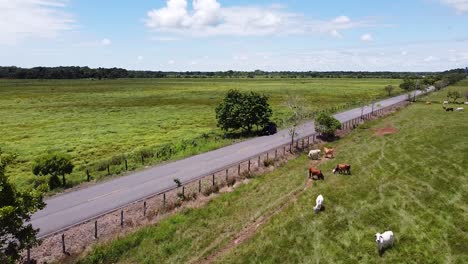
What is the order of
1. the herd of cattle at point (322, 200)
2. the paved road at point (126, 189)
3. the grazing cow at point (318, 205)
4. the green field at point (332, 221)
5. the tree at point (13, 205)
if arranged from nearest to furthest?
the tree at point (13, 205) → the herd of cattle at point (322, 200) → the green field at point (332, 221) → the grazing cow at point (318, 205) → the paved road at point (126, 189)

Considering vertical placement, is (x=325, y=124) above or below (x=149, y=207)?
above

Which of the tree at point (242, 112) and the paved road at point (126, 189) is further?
the tree at point (242, 112)

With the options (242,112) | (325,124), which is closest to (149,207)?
(325,124)

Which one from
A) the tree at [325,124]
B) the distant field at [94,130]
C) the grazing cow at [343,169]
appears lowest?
the distant field at [94,130]

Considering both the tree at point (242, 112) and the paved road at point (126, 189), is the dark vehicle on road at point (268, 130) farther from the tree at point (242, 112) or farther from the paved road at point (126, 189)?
the paved road at point (126, 189)

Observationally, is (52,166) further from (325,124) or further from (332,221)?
(325,124)

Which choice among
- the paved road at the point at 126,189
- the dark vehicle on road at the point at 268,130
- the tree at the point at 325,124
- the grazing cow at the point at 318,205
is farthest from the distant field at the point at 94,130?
the grazing cow at the point at 318,205

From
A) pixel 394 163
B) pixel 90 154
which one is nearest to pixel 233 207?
pixel 394 163
